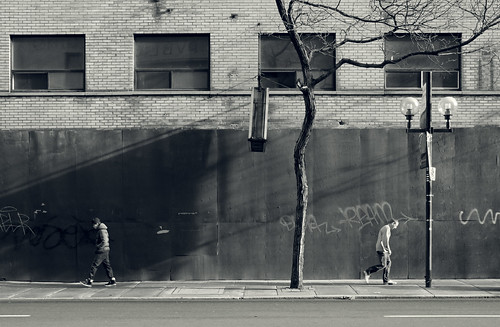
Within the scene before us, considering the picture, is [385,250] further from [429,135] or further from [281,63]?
[281,63]

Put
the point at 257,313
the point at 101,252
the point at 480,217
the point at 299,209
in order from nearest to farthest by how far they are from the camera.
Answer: the point at 257,313 < the point at 299,209 < the point at 101,252 < the point at 480,217

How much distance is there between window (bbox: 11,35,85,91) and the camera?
20.3 m

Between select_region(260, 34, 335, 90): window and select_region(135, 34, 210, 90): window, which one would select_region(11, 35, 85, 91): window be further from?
select_region(260, 34, 335, 90): window

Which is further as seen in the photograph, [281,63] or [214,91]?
[281,63]

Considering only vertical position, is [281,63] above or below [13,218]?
above

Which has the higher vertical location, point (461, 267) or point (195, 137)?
point (195, 137)

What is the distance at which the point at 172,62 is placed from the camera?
2030cm

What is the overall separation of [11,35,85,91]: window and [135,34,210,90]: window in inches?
61.1

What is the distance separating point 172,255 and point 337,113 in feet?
18.4

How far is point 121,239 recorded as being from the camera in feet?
65.7

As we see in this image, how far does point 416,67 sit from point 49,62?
9587 mm

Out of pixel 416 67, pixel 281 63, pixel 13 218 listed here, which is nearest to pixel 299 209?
pixel 281 63

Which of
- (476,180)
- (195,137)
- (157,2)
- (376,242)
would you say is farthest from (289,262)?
(157,2)

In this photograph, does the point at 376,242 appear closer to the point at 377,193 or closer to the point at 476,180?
the point at 377,193
